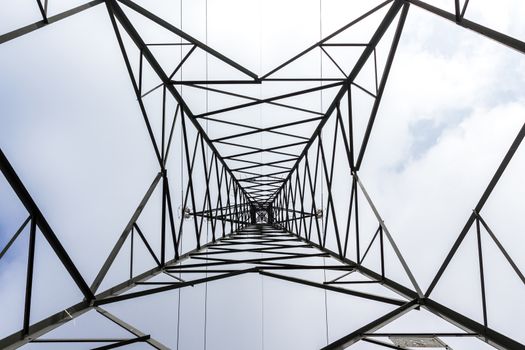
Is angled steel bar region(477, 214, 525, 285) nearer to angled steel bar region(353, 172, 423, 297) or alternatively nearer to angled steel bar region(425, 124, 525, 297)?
angled steel bar region(425, 124, 525, 297)

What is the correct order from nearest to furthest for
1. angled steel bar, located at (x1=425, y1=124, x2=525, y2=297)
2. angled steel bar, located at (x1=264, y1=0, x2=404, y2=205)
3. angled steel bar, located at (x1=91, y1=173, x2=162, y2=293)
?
angled steel bar, located at (x1=425, y1=124, x2=525, y2=297) → angled steel bar, located at (x1=91, y1=173, x2=162, y2=293) → angled steel bar, located at (x1=264, y1=0, x2=404, y2=205)

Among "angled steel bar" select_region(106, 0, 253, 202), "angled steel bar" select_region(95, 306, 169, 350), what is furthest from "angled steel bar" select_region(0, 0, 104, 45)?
"angled steel bar" select_region(95, 306, 169, 350)

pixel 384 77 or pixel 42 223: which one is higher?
pixel 384 77

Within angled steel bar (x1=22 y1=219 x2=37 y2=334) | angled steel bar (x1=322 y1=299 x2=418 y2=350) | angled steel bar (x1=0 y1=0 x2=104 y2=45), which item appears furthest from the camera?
angled steel bar (x1=322 y1=299 x2=418 y2=350)

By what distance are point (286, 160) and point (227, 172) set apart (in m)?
3.67

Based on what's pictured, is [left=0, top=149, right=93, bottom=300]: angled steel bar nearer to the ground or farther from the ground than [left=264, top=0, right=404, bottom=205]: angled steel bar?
nearer to the ground

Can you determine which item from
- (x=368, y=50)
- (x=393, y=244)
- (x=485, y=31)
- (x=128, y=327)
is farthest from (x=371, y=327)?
(x=368, y=50)

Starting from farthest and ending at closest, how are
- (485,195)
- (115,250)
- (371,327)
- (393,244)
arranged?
1. (393,244)
2. (115,250)
3. (371,327)
4. (485,195)

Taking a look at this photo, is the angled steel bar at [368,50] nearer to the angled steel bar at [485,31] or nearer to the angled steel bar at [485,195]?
the angled steel bar at [485,31]

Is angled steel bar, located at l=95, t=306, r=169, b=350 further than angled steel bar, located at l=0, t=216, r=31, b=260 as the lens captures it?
Yes

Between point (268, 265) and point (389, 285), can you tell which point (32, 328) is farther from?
point (389, 285)

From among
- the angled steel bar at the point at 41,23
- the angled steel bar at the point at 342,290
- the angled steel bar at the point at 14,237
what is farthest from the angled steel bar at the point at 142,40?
the angled steel bar at the point at 342,290

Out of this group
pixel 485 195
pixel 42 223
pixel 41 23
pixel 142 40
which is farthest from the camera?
pixel 142 40

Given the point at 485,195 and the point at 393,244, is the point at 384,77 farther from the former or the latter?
the point at 485,195
